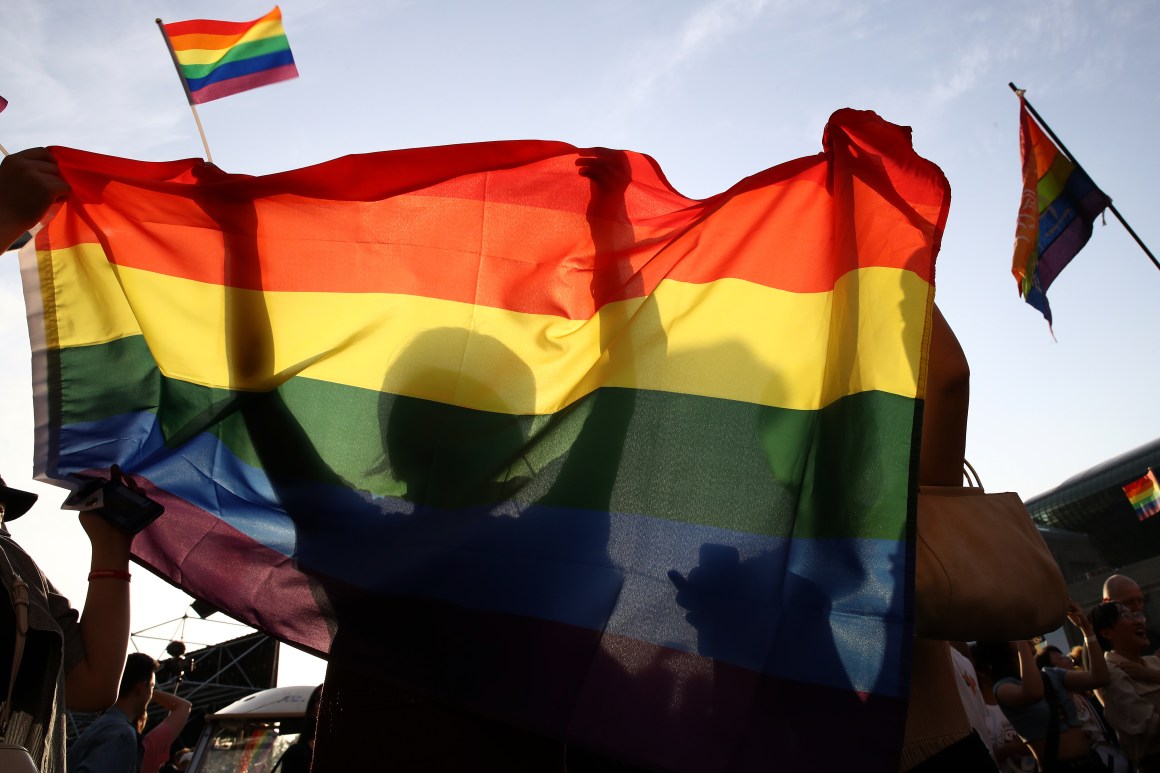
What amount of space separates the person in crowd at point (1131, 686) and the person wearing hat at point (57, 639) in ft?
16.7

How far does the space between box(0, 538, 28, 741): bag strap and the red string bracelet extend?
289 millimetres

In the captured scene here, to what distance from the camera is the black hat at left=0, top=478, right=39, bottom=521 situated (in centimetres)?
202

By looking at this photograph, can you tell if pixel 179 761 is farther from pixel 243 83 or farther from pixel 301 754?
pixel 243 83

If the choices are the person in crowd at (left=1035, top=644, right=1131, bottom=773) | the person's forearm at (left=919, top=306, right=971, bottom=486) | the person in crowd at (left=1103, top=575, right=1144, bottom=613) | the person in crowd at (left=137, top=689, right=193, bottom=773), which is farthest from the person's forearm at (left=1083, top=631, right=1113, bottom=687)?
the person in crowd at (left=137, top=689, right=193, bottom=773)

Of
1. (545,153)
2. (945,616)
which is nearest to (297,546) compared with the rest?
(545,153)

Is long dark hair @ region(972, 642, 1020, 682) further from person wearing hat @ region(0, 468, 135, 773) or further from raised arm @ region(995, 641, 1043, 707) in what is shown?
person wearing hat @ region(0, 468, 135, 773)

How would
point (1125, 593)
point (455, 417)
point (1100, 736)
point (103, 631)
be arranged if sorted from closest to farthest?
1. point (103, 631)
2. point (455, 417)
3. point (1100, 736)
4. point (1125, 593)

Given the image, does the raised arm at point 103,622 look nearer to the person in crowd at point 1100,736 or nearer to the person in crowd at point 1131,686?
the person in crowd at point 1100,736

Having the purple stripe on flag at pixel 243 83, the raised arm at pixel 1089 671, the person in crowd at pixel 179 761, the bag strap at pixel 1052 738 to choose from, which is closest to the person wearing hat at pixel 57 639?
the purple stripe on flag at pixel 243 83

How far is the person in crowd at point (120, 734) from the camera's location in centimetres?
438

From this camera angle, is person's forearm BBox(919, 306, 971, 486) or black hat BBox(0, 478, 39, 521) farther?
person's forearm BBox(919, 306, 971, 486)

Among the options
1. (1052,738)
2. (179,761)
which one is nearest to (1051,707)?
(1052,738)

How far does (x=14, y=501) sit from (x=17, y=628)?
1.42 feet

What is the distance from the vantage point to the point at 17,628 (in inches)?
67.3
